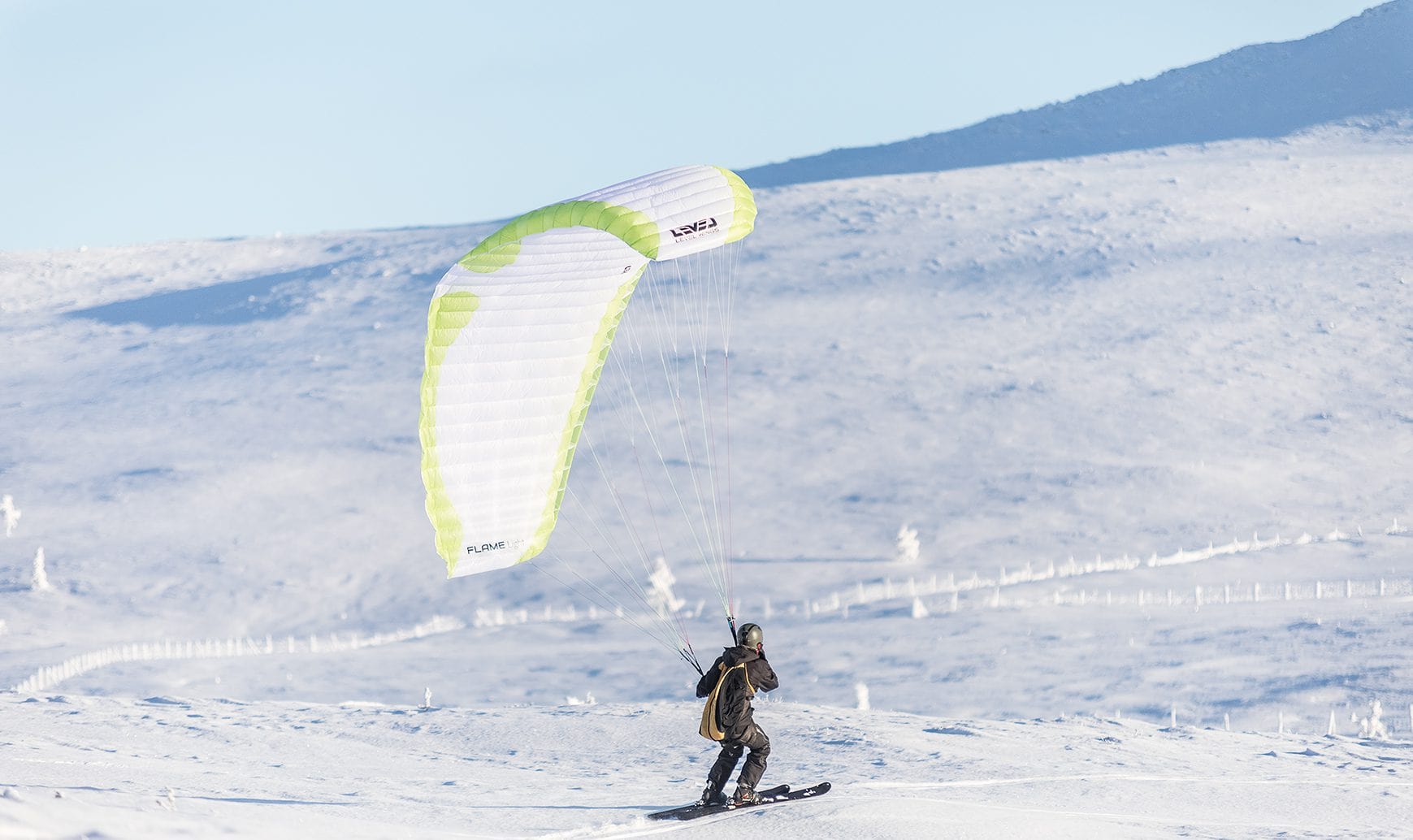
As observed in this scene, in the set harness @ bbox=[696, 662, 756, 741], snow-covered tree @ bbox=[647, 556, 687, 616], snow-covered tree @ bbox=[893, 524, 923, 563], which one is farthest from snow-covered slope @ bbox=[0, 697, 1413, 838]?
snow-covered tree @ bbox=[893, 524, 923, 563]

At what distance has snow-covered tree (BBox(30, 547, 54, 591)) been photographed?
127 ft

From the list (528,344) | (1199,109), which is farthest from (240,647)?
(1199,109)

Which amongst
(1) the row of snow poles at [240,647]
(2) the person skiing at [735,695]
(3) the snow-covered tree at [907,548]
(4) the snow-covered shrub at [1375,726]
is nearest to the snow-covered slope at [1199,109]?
(3) the snow-covered tree at [907,548]

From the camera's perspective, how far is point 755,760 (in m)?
11.8

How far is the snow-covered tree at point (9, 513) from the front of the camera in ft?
141

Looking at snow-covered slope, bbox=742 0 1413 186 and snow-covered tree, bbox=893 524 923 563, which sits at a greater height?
snow-covered slope, bbox=742 0 1413 186

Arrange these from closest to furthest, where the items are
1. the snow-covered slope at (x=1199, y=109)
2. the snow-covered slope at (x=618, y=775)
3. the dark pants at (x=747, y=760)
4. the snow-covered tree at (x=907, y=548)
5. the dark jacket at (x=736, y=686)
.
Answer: the snow-covered slope at (x=618, y=775) → the dark jacket at (x=736, y=686) → the dark pants at (x=747, y=760) → the snow-covered tree at (x=907, y=548) → the snow-covered slope at (x=1199, y=109)

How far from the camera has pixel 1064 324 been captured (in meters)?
54.6

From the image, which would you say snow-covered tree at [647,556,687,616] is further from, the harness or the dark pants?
the harness

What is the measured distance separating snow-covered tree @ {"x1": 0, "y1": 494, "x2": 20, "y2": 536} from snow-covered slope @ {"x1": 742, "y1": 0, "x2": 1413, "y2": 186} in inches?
1803

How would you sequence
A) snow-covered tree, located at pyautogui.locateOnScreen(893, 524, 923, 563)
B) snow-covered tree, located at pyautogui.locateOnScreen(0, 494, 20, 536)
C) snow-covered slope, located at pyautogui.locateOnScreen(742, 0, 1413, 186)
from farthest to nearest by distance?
snow-covered slope, located at pyautogui.locateOnScreen(742, 0, 1413, 186) < snow-covered tree, located at pyautogui.locateOnScreen(0, 494, 20, 536) < snow-covered tree, located at pyautogui.locateOnScreen(893, 524, 923, 563)

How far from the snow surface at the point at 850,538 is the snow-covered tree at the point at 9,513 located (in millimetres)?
618

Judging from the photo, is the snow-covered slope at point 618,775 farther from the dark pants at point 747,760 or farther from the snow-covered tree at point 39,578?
the snow-covered tree at point 39,578

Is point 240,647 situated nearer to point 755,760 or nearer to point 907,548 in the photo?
point 907,548
